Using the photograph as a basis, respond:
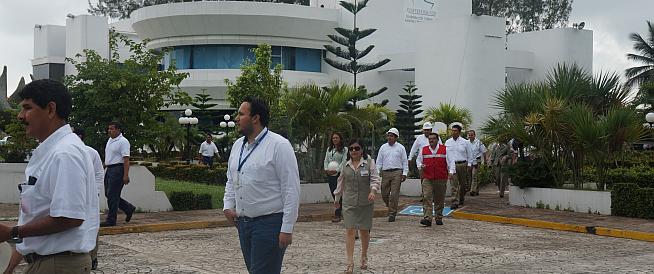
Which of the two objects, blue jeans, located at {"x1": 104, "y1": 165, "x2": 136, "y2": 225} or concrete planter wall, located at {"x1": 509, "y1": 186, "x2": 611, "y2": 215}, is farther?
concrete planter wall, located at {"x1": 509, "y1": 186, "x2": 611, "y2": 215}

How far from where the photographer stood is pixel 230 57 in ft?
141

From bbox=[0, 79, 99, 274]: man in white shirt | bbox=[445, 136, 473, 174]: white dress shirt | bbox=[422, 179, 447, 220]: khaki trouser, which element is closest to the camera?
bbox=[0, 79, 99, 274]: man in white shirt

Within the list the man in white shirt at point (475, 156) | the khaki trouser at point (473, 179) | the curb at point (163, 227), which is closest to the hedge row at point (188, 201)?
the curb at point (163, 227)

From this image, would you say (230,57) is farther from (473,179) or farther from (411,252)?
(411,252)

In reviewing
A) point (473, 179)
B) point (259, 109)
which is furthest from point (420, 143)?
point (259, 109)

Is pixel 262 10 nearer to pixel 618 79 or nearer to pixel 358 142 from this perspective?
pixel 618 79

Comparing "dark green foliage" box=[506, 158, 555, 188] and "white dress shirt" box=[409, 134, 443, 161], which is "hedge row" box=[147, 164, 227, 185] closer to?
"white dress shirt" box=[409, 134, 443, 161]

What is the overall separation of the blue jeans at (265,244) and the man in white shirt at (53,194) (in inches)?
66.5

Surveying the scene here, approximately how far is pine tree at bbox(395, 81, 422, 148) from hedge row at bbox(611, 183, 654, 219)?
60.7 ft

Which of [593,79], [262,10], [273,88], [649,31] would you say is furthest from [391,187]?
[649,31]

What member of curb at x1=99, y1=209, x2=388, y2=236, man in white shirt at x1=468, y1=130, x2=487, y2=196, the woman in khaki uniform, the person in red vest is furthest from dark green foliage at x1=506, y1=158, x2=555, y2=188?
the woman in khaki uniform

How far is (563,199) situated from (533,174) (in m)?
0.96

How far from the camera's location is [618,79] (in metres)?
17.1

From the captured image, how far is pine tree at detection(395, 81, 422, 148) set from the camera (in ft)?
113
